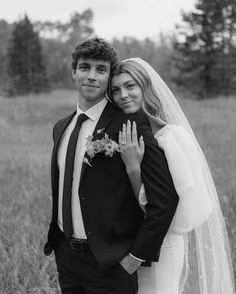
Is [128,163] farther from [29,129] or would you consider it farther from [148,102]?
[29,129]

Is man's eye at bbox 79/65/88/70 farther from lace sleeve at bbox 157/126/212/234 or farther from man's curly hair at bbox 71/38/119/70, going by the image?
lace sleeve at bbox 157/126/212/234

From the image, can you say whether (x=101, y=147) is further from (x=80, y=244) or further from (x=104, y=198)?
(x=80, y=244)

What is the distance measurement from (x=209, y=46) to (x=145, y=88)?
30915 mm

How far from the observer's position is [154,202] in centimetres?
210

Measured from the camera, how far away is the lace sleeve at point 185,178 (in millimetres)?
2193

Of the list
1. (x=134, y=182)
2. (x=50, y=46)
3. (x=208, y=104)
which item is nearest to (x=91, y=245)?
(x=134, y=182)

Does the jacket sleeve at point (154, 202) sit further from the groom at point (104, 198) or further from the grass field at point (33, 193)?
the grass field at point (33, 193)

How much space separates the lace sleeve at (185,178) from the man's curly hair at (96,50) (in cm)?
55

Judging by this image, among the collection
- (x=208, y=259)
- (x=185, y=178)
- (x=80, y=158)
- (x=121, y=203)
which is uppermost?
(x=80, y=158)

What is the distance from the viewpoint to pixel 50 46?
58.5 meters

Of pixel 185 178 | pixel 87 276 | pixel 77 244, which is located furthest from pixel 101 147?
pixel 87 276

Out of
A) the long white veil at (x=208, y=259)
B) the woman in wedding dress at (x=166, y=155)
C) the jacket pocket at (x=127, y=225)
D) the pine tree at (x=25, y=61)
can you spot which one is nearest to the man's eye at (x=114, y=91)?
the woman in wedding dress at (x=166, y=155)

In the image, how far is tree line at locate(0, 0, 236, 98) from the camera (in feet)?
102

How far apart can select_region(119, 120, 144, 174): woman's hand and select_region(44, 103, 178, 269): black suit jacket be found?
5cm
